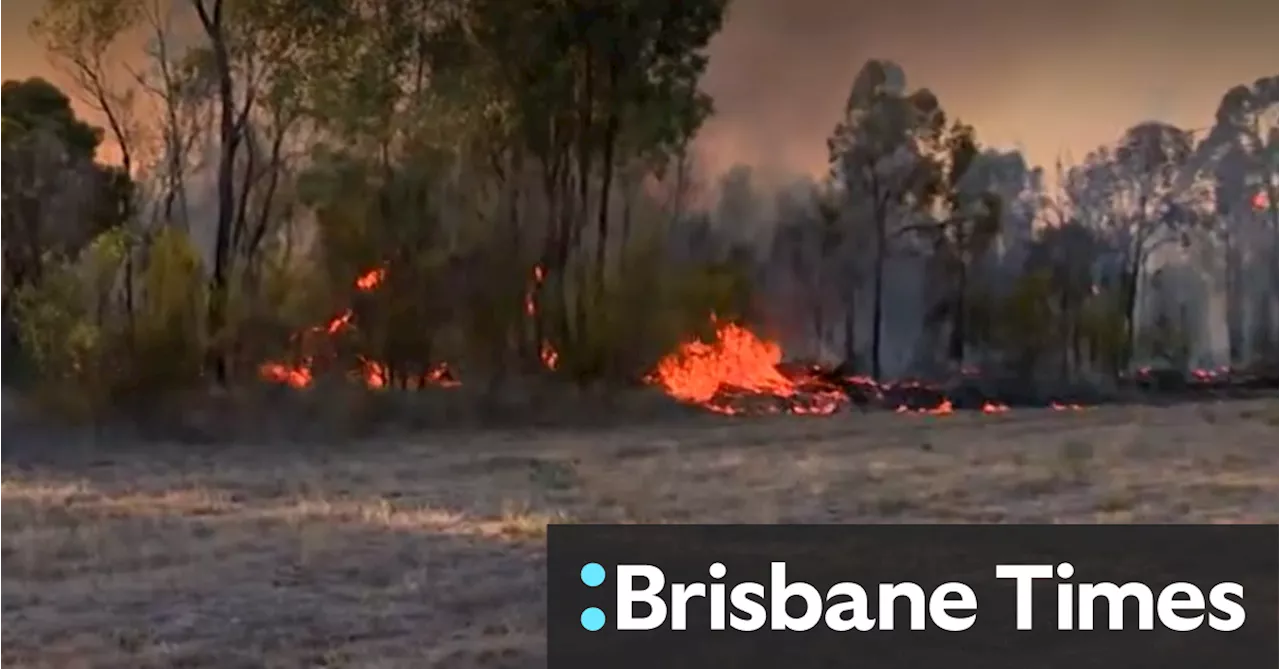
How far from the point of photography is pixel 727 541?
21.2ft

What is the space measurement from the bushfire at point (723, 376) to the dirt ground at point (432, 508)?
193 centimetres

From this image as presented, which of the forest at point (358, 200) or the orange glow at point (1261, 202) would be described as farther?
the orange glow at point (1261, 202)

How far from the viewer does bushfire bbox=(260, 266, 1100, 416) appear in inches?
577

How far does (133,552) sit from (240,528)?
689 millimetres

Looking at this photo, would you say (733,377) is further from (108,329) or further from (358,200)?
(108,329)

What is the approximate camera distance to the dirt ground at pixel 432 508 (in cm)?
481

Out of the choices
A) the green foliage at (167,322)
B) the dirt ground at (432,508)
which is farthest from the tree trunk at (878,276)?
the green foliage at (167,322)

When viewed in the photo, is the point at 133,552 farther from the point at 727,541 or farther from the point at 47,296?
the point at 47,296

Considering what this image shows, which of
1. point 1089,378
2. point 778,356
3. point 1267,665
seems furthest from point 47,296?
point 1089,378

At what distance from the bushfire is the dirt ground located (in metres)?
1.93

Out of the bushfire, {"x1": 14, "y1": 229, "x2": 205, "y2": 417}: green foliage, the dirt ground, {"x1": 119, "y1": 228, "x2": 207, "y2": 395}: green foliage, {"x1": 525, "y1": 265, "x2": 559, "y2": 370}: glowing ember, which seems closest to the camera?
the dirt ground

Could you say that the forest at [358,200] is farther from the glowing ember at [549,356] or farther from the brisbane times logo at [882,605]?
the brisbane times logo at [882,605]

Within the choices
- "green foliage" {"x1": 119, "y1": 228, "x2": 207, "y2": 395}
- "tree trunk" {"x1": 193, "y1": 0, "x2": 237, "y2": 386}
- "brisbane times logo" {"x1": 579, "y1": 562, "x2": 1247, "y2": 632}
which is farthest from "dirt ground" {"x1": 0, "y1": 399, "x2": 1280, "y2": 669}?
"tree trunk" {"x1": 193, "y1": 0, "x2": 237, "y2": 386}

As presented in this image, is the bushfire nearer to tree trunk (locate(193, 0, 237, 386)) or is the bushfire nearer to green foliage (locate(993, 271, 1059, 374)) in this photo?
tree trunk (locate(193, 0, 237, 386))
